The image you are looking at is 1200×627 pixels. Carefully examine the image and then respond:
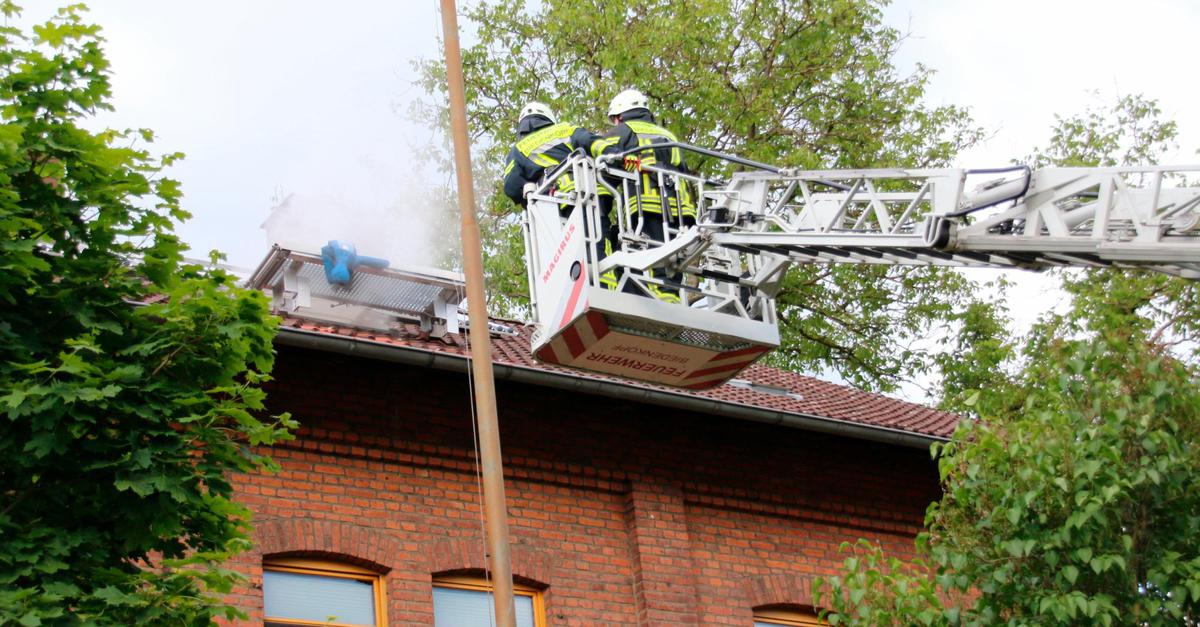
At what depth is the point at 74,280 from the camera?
1082 centimetres

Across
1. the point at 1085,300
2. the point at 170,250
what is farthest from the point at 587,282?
the point at 1085,300

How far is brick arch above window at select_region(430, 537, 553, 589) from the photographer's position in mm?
15117

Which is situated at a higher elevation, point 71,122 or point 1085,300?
point 1085,300

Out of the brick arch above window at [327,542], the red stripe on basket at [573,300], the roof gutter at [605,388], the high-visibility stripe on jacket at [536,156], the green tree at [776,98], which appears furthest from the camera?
the green tree at [776,98]

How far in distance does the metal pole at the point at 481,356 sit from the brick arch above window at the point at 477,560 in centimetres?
291

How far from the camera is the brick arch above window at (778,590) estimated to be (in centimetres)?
1658

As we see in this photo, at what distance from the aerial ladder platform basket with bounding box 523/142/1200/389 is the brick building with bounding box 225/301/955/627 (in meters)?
1.70

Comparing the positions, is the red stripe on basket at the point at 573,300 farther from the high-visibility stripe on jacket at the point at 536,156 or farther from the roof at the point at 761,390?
the high-visibility stripe on jacket at the point at 536,156

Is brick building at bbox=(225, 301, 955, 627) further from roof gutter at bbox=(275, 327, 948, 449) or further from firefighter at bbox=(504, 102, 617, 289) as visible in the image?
firefighter at bbox=(504, 102, 617, 289)

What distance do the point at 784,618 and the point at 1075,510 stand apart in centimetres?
→ 549

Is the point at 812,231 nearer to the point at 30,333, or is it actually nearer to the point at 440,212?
the point at 30,333

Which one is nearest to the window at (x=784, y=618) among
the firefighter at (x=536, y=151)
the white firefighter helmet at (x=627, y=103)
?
the firefighter at (x=536, y=151)

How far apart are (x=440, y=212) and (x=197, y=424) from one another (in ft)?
54.3

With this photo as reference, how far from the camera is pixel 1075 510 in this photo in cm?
1170
